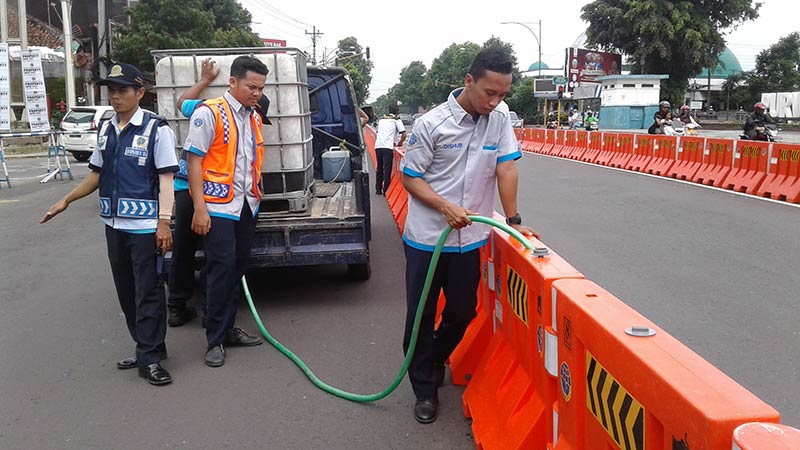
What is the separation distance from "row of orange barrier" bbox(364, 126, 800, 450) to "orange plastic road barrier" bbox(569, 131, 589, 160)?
61.3 feet

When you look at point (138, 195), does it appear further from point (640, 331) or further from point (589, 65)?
point (589, 65)

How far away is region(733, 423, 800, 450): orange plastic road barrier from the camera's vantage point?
57.3 inches

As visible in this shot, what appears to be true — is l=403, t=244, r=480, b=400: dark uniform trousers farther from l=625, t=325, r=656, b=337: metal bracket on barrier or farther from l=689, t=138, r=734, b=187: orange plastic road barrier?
l=689, t=138, r=734, b=187: orange plastic road barrier

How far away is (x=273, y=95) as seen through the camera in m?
6.03

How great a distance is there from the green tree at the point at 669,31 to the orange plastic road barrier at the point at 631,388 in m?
49.5

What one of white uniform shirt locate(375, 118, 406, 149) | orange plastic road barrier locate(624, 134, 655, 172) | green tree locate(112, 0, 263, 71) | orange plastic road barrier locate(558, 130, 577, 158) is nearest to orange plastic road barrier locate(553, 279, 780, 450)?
white uniform shirt locate(375, 118, 406, 149)

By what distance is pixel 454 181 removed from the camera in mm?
3607

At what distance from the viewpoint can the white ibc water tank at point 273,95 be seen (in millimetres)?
5965

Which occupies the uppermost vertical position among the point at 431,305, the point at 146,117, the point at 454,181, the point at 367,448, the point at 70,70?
the point at 70,70

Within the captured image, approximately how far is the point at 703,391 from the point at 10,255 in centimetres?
864

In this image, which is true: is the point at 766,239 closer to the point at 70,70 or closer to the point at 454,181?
the point at 454,181

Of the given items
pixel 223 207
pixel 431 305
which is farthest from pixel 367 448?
pixel 223 207

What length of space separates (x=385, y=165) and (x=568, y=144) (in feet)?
40.0

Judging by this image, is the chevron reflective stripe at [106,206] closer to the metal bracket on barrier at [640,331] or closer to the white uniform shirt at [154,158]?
the white uniform shirt at [154,158]
